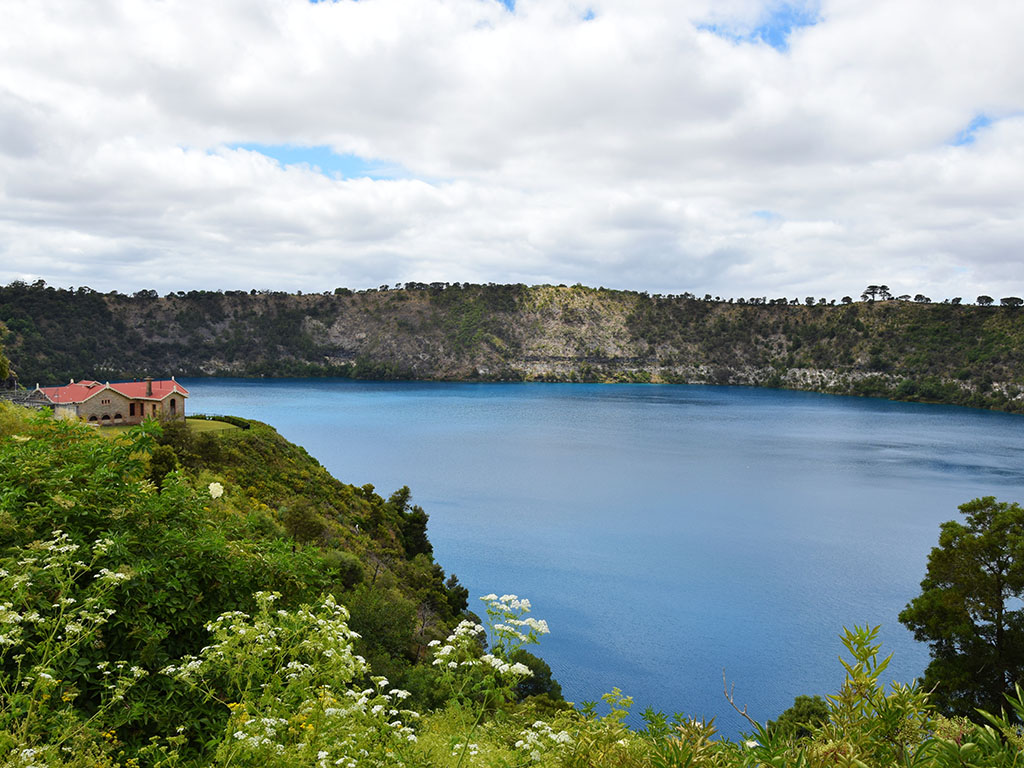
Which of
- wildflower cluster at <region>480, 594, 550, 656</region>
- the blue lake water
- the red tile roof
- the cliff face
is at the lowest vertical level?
the blue lake water

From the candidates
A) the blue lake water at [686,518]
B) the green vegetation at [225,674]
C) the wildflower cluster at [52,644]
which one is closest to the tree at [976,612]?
the blue lake water at [686,518]

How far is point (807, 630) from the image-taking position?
30.5 metres

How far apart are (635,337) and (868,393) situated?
6558 centimetres

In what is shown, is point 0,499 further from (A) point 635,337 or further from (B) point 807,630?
(A) point 635,337

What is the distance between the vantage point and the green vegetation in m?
3.64

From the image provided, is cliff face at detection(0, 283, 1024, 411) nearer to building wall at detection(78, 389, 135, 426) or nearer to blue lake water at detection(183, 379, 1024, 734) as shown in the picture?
blue lake water at detection(183, 379, 1024, 734)

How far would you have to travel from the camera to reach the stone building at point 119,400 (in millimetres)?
34656

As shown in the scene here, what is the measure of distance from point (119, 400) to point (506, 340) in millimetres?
156028

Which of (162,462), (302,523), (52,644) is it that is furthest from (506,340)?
(52,644)

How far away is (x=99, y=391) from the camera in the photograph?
35375 millimetres

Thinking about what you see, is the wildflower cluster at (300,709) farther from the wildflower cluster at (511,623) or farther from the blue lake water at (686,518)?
the blue lake water at (686,518)

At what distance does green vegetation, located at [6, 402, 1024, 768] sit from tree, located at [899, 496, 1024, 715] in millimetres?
15663

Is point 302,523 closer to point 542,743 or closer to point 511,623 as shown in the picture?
point 511,623

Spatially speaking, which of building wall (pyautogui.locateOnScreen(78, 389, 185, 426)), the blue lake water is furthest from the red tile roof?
the blue lake water
